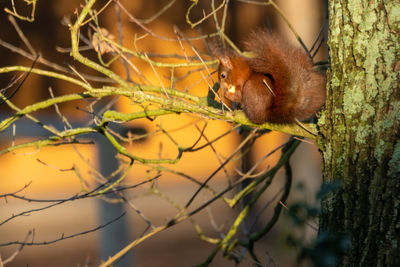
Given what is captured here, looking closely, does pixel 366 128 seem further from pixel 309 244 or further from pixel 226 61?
pixel 309 244

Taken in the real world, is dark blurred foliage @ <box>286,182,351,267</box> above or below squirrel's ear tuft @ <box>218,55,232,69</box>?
below

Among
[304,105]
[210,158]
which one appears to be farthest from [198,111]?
[210,158]

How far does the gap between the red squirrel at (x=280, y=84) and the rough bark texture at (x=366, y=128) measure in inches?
5.5

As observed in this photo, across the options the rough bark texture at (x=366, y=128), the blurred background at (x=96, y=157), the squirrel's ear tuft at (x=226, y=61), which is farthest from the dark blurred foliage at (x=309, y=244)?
the blurred background at (x=96, y=157)

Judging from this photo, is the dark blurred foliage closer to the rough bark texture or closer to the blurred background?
the rough bark texture

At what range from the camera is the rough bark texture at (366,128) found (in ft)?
5.08

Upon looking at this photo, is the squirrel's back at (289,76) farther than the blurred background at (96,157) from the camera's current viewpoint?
No

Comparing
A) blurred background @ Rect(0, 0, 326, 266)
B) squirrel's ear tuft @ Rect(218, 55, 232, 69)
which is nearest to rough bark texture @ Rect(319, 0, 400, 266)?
squirrel's ear tuft @ Rect(218, 55, 232, 69)

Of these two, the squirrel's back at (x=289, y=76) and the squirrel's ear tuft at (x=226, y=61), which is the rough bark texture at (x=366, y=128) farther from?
the squirrel's ear tuft at (x=226, y=61)

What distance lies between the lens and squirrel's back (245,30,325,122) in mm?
1800

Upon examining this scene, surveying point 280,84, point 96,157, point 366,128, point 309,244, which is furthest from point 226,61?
point 96,157

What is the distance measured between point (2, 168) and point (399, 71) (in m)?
4.48

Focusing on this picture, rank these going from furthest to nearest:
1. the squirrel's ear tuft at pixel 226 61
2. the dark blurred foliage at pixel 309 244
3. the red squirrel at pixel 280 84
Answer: the squirrel's ear tuft at pixel 226 61 → the red squirrel at pixel 280 84 → the dark blurred foliage at pixel 309 244

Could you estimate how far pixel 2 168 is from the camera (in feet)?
17.3
